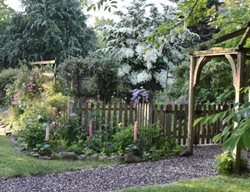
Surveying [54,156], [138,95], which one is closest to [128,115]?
[54,156]

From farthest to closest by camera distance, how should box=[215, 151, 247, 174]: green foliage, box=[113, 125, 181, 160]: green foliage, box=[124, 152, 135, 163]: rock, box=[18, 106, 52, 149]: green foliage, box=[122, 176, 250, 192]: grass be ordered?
box=[18, 106, 52, 149]: green foliage, box=[113, 125, 181, 160]: green foliage, box=[124, 152, 135, 163]: rock, box=[215, 151, 247, 174]: green foliage, box=[122, 176, 250, 192]: grass

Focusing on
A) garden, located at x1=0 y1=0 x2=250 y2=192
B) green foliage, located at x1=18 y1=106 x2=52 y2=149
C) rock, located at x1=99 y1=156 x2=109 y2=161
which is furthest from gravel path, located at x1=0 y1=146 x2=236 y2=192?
green foliage, located at x1=18 y1=106 x2=52 y2=149

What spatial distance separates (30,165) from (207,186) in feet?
10.0

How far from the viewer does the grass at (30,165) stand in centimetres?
618

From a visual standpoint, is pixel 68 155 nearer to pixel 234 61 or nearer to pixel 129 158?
pixel 129 158

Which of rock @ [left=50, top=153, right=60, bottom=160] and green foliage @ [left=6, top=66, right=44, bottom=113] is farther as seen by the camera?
green foliage @ [left=6, top=66, right=44, bottom=113]

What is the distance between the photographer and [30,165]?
6.61 metres

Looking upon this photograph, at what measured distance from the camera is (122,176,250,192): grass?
5.14 meters

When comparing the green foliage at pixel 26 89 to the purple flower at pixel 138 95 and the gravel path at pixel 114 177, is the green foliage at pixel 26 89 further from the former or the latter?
the gravel path at pixel 114 177

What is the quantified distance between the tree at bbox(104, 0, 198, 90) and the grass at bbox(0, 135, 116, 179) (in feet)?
31.4

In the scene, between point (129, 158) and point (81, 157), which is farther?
point (81, 157)

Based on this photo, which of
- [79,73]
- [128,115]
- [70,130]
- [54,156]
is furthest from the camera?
[79,73]

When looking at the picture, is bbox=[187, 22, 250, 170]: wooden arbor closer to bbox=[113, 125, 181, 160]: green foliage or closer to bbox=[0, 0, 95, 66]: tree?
bbox=[113, 125, 181, 160]: green foliage

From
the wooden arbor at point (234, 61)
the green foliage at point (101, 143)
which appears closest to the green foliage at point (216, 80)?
the wooden arbor at point (234, 61)
